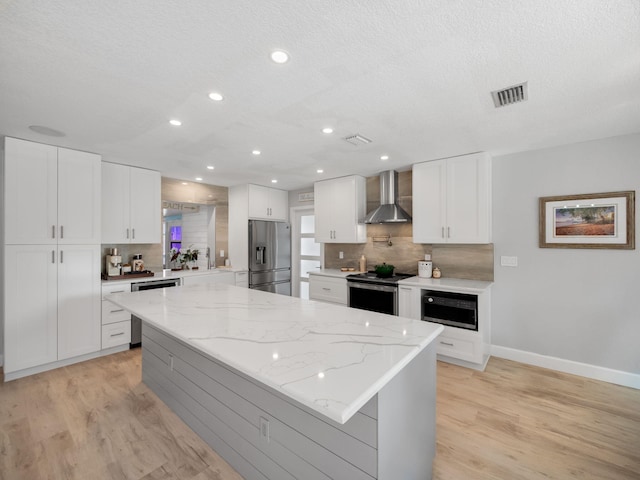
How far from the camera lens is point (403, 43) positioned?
1.48 meters

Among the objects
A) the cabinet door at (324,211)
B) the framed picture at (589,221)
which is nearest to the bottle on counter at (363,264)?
the cabinet door at (324,211)

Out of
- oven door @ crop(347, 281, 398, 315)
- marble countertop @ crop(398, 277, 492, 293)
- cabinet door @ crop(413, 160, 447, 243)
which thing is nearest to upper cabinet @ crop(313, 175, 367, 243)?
oven door @ crop(347, 281, 398, 315)

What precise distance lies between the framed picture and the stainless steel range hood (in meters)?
1.56

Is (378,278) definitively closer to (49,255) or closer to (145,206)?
(145,206)

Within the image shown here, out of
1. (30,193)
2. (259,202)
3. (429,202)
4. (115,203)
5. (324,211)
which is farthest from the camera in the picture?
(259,202)

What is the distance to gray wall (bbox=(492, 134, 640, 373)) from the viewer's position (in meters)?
2.80

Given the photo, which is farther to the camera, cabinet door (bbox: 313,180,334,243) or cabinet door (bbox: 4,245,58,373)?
cabinet door (bbox: 313,180,334,243)

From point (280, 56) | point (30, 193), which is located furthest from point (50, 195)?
point (280, 56)

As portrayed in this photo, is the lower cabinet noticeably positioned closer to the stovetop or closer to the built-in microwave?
the stovetop

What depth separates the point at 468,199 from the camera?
3441 mm

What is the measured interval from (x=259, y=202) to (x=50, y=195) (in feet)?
9.18

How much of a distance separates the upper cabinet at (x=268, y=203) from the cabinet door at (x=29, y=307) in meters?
2.74

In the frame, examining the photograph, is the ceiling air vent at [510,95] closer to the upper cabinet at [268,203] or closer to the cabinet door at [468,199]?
the cabinet door at [468,199]

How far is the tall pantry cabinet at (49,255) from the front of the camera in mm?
2875
